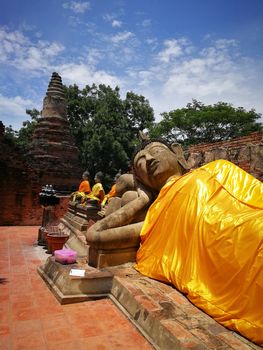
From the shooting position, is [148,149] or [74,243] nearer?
[148,149]

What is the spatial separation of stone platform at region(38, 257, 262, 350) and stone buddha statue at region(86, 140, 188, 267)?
0.69 ft

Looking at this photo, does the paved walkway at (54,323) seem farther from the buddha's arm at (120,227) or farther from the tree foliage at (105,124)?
the tree foliage at (105,124)

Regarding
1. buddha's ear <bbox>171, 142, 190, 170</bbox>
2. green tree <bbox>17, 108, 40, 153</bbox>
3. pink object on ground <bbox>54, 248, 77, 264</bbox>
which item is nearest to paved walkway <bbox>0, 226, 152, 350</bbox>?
Answer: pink object on ground <bbox>54, 248, 77, 264</bbox>

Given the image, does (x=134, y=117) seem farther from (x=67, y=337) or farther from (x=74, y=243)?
(x=67, y=337)

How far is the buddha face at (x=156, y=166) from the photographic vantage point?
4645 millimetres

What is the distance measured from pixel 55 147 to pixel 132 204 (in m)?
10.1

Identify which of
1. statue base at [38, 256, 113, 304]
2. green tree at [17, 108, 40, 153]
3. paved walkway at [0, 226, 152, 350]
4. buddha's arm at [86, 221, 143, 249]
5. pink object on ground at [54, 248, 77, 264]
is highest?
green tree at [17, 108, 40, 153]

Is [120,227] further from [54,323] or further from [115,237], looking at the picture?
[54,323]

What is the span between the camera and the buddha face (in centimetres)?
464

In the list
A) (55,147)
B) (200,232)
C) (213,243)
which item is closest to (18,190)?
(55,147)

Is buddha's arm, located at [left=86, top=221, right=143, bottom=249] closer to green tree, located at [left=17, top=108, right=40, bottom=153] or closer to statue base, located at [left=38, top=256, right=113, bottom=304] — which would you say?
statue base, located at [left=38, top=256, right=113, bottom=304]

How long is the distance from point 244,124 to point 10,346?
69.7 ft

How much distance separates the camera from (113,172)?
864 inches

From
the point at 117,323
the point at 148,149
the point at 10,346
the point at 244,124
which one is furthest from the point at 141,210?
the point at 244,124
